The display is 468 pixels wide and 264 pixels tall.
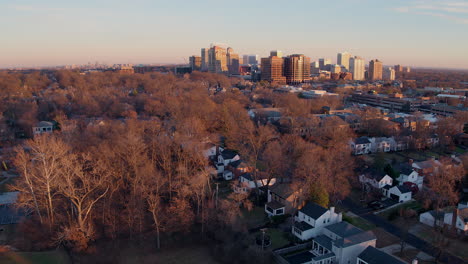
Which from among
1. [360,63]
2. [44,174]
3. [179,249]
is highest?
[360,63]

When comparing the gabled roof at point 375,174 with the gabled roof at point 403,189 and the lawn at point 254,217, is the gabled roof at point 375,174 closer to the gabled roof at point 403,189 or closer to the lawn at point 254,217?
the gabled roof at point 403,189

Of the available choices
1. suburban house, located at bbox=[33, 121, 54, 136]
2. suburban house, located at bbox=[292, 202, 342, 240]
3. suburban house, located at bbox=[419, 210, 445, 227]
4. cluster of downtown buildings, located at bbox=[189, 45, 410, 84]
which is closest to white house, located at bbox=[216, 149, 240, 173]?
suburban house, located at bbox=[292, 202, 342, 240]

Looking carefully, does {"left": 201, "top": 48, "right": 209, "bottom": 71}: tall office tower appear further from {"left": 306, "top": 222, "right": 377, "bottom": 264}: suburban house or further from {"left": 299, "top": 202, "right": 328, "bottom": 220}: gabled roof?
{"left": 306, "top": 222, "right": 377, "bottom": 264}: suburban house

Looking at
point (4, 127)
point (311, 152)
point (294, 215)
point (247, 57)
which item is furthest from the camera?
point (247, 57)

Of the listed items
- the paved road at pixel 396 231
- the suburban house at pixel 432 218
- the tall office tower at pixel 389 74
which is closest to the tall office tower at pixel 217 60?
the tall office tower at pixel 389 74

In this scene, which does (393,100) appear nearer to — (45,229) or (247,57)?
(45,229)

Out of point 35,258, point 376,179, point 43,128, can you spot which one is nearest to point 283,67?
point 43,128

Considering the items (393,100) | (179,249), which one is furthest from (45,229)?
(393,100)

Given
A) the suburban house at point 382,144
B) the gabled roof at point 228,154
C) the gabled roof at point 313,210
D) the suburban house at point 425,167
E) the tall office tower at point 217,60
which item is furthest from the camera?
the tall office tower at point 217,60
